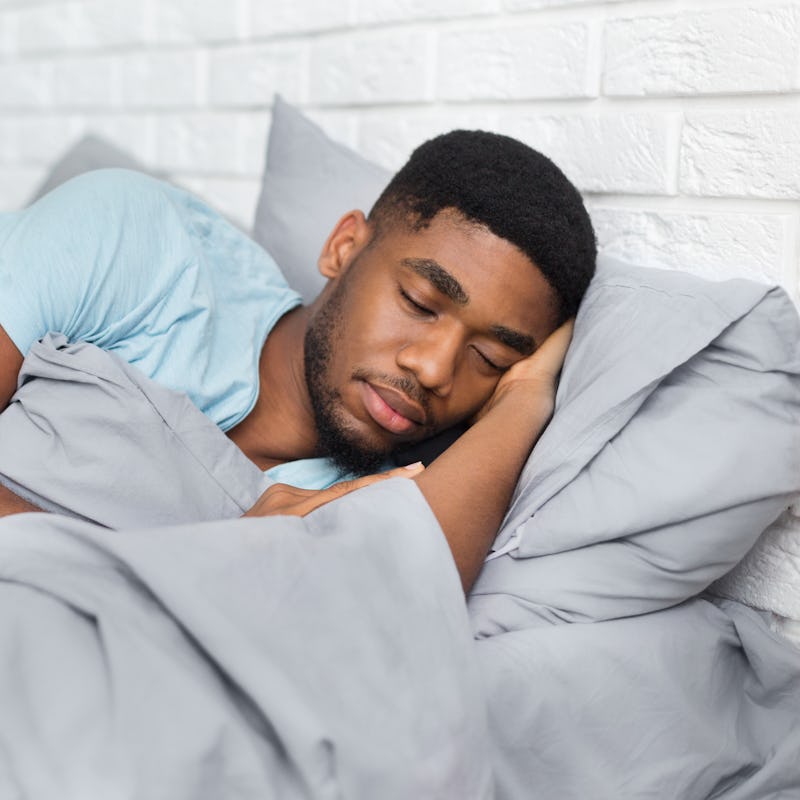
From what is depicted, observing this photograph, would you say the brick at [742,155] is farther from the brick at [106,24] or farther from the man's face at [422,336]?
the brick at [106,24]

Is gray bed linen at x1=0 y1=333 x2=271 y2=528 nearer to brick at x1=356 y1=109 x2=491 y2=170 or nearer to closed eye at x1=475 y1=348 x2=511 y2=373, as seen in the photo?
closed eye at x1=475 y1=348 x2=511 y2=373

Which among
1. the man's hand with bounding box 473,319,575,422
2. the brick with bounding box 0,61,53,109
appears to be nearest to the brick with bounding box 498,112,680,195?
the man's hand with bounding box 473,319,575,422

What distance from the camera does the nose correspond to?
1267 mm

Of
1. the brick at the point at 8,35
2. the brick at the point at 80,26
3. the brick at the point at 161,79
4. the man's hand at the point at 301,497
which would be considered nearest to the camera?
the man's hand at the point at 301,497

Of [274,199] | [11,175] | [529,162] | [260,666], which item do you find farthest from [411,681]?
[11,175]

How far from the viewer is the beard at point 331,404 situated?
1.35m

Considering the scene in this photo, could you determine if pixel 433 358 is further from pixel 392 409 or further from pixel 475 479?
pixel 475 479

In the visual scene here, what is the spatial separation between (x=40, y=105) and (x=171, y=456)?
4.80 ft

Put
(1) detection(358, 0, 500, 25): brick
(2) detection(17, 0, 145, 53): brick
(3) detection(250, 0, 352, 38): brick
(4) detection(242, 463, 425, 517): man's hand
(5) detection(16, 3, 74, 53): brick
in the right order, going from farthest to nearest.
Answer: (5) detection(16, 3, 74, 53): brick, (2) detection(17, 0, 145, 53): brick, (3) detection(250, 0, 352, 38): brick, (1) detection(358, 0, 500, 25): brick, (4) detection(242, 463, 425, 517): man's hand

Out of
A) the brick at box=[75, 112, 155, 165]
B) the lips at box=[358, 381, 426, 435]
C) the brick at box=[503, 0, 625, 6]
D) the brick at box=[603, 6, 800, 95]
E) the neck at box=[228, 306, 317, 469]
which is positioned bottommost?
the neck at box=[228, 306, 317, 469]

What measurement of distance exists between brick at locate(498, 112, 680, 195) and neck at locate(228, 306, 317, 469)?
431 millimetres

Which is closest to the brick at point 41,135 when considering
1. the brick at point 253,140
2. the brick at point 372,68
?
the brick at point 253,140

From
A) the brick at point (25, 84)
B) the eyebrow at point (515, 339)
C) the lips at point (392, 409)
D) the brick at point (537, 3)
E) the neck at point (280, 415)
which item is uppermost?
the brick at point (537, 3)

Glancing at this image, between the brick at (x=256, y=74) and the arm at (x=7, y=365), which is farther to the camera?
the brick at (x=256, y=74)
